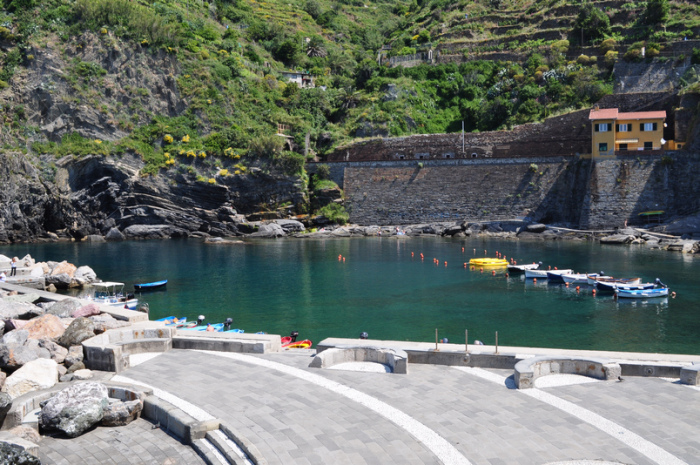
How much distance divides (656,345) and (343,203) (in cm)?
5064

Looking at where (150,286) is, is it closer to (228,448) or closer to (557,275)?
(557,275)

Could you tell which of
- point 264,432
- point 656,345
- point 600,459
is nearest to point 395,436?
point 264,432

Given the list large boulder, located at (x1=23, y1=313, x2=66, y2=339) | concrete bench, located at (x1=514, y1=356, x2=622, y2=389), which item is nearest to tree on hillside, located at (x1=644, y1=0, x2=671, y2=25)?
concrete bench, located at (x1=514, y1=356, x2=622, y2=389)

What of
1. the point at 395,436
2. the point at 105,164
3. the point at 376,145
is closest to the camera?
the point at 395,436

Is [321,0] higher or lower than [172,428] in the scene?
Result: higher

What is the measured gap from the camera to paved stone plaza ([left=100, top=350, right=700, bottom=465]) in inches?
363

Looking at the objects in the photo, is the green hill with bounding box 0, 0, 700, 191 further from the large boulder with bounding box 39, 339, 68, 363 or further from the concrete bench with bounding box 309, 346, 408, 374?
the concrete bench with bounding box 309, 346, 408, 374

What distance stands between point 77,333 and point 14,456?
7.23 metres

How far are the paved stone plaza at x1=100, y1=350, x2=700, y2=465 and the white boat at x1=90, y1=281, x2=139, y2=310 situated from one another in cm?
1787

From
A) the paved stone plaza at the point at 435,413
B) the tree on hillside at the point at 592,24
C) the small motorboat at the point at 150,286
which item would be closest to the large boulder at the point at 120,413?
the paved stone plaza at the point at 435,413

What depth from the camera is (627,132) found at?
206ft

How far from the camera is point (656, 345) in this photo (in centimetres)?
2403

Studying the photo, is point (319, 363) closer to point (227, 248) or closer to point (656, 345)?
point (656, 345)

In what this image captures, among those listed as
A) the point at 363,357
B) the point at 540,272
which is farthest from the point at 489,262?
the point at 363,357
